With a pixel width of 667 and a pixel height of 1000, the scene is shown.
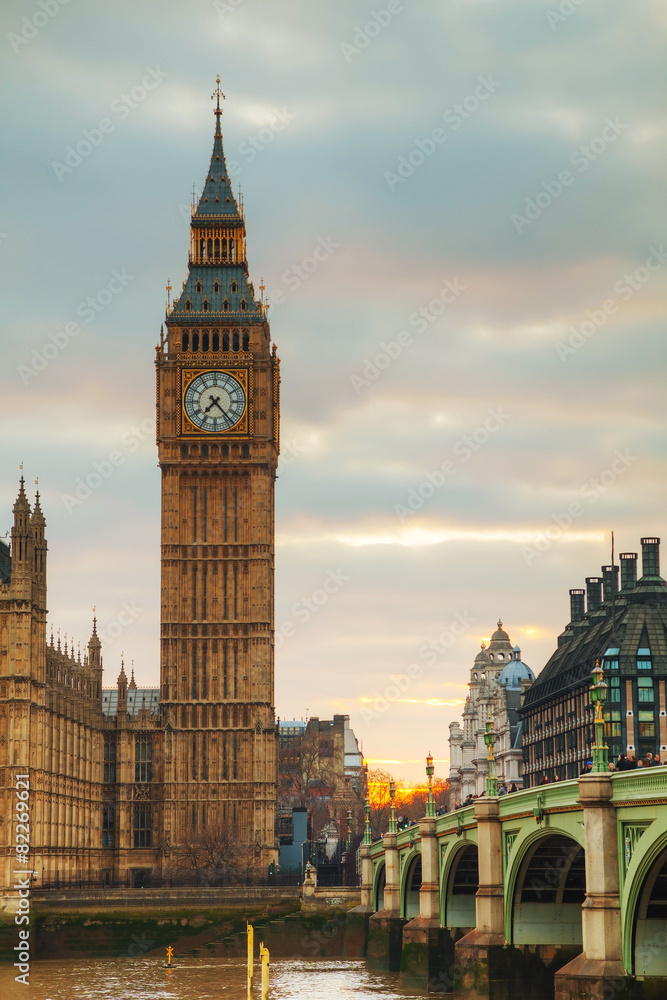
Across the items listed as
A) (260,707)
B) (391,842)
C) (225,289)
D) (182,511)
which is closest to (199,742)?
(260,707)

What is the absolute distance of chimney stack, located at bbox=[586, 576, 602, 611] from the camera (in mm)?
158625

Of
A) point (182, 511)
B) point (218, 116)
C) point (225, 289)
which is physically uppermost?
point (218, 116)

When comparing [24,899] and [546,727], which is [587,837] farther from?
[546,727]

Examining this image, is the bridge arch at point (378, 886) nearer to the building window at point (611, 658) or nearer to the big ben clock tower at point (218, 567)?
the big ben clock tower at point (218, 567)

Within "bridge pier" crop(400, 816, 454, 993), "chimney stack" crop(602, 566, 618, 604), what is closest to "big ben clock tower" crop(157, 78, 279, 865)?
"chimney stack" crop(602, 566, 618, 604)

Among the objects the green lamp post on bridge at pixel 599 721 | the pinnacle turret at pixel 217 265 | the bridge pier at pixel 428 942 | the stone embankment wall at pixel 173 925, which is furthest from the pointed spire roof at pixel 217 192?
the green lamp post on bridge at pixel 599 721

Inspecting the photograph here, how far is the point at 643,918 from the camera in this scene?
38.9 meters

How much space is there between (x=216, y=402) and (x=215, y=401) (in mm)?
172

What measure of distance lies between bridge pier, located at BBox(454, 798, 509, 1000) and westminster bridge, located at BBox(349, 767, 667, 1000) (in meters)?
0.04

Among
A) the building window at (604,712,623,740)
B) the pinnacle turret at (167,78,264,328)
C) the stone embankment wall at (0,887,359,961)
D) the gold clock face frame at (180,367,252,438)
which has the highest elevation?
the pinnacle turret at (167,78,264,328)

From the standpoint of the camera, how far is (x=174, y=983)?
70.0m

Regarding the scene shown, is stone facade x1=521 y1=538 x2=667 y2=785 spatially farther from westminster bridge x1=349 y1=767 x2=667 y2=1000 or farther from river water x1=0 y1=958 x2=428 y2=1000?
westminster bridge x1=349 y1=767 x2=667 y2=1000

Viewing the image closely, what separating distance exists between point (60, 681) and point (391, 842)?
3176 centimetres

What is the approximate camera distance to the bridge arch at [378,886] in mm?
87500
